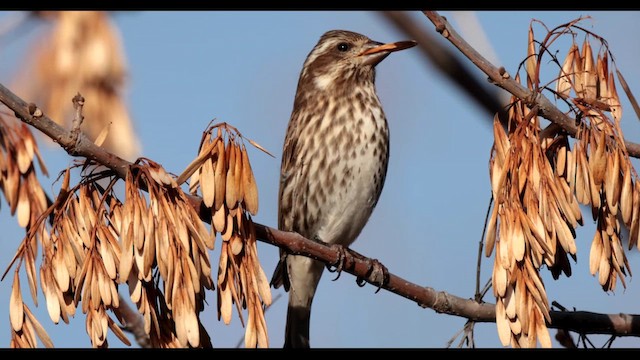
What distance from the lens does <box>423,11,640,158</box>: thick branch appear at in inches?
139

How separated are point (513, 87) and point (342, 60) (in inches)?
142

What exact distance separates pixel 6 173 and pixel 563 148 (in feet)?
7.94

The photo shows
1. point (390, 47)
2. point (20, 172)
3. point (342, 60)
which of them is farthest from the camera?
point (342, 60)

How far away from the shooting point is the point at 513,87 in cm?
354

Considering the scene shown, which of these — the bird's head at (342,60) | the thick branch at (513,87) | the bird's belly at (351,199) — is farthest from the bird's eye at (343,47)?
the thick branch at (513,87)

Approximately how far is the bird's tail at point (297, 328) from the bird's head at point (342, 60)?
1.55m

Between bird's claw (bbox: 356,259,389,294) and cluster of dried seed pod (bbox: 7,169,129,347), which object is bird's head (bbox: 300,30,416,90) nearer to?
bird's claw (bbox: 356,259,389,294)

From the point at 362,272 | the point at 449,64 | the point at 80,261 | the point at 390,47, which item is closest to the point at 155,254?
the point at 80,261

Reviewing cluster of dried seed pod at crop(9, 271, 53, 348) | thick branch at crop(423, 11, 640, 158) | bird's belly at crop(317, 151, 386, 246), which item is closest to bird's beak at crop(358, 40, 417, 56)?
bird's belly at crop(317, 151, 386, 246)

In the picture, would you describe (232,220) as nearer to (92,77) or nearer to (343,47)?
(92,77)

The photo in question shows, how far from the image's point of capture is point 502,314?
3.15m

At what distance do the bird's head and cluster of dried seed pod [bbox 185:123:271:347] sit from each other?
361 centimetres

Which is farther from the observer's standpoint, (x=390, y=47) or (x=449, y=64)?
(x=390, y=47)
